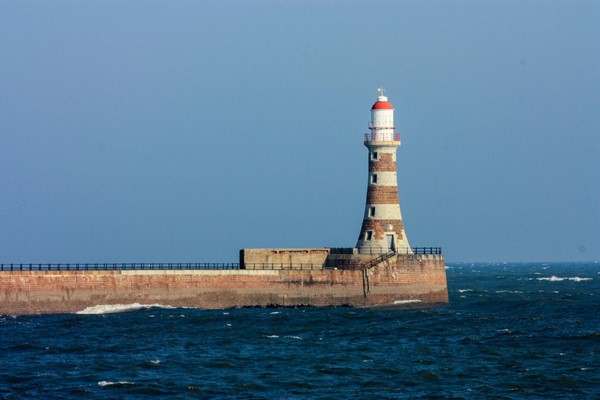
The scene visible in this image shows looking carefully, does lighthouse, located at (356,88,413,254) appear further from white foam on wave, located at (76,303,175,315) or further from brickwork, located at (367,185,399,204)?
white foam on wave, located at (76,303,175,315)

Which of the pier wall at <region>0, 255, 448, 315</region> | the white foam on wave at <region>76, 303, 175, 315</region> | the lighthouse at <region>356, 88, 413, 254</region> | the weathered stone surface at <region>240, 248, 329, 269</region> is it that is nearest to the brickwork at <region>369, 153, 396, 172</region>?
the lighthouse at <region>356, 88, 413, 254</region>

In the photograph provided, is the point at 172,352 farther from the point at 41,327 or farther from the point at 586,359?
the point at 586,359

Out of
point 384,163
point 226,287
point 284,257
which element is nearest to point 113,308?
point 226,287

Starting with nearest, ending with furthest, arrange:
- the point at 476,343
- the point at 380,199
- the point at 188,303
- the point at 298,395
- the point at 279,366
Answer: the point at 298,395 < the point at 279,366 < the point at 476,343 < the point at 188,303 < the point at 380,199

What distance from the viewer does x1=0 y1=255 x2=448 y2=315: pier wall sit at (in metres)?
63.3

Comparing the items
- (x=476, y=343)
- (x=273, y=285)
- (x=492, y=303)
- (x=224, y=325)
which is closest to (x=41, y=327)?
(x=224, y=325)

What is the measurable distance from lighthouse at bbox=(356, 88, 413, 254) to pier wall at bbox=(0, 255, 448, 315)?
1.99 meters

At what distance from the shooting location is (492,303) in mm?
82875

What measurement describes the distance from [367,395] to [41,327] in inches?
936

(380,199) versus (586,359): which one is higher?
(380,199)

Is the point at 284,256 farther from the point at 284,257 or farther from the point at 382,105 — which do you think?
the point at 382,105

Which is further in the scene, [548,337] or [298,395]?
[548,337]

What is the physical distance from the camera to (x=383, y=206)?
72.2 metres

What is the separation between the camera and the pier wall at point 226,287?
6328 centimetres
